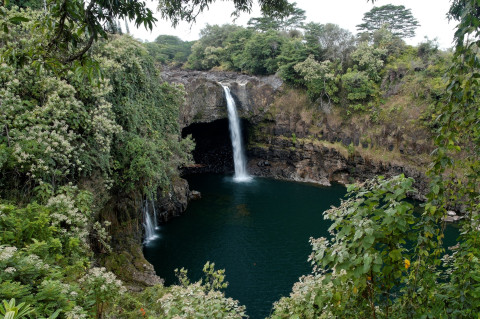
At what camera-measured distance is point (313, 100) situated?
2722cm

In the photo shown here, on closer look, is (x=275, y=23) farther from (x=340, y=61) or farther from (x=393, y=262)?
(x=393, y=262)

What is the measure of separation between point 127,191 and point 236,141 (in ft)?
58.3

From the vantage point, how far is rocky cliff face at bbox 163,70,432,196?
77.5 feet

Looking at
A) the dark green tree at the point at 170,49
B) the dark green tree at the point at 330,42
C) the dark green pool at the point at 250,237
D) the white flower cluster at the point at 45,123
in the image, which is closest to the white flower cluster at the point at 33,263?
the white flower cluster at the point at 45,123

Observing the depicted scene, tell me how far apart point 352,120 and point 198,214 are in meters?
16.2

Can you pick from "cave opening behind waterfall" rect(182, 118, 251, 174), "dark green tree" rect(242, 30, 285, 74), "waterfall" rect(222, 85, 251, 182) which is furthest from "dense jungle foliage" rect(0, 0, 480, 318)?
"dark green tree" rect(242, 30, 285, 74)

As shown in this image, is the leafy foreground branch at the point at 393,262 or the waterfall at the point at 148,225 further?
the waterfall at the point at 148,225

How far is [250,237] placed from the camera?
1561cm

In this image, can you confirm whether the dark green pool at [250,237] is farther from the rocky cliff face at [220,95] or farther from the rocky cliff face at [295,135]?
the rocky cliff face at [220,95]

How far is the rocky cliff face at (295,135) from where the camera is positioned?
23.6m

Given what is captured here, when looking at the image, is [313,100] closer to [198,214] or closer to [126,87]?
[198,214]

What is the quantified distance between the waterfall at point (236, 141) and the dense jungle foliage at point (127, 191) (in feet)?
33.9

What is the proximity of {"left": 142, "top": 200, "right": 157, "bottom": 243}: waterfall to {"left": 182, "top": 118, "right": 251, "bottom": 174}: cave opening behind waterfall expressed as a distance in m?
13.1

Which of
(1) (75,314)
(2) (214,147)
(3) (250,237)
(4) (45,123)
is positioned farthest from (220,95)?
(1) (75,314)
